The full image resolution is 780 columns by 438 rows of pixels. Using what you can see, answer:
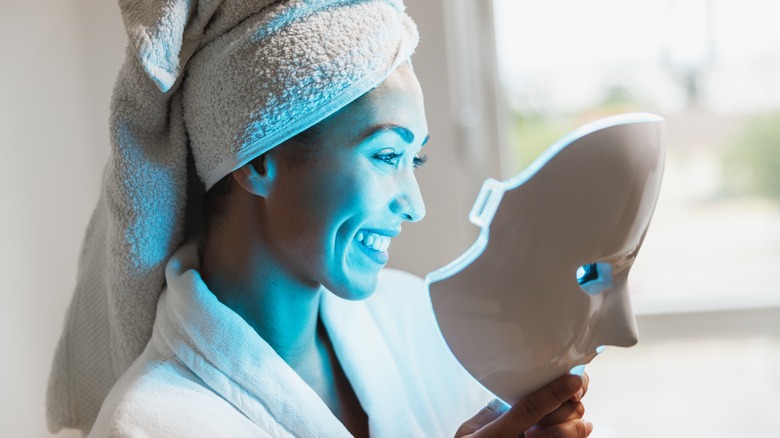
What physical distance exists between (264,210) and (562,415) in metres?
0.39

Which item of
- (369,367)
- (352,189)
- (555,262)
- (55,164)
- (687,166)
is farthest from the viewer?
(687,166)

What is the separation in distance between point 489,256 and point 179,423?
34cm

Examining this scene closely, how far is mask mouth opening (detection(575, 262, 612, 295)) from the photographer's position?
28.1 inches

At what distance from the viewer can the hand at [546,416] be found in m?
0.73

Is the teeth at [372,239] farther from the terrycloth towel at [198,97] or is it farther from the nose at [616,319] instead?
the nose at [616,319]

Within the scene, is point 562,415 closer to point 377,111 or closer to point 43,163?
point 377,111

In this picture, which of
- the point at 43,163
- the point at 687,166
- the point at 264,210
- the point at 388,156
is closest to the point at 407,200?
the point at 388,156

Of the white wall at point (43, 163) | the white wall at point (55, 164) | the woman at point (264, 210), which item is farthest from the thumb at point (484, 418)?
the white wall at point (43, 163)

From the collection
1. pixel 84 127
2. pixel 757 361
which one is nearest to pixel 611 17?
pixel 757 361

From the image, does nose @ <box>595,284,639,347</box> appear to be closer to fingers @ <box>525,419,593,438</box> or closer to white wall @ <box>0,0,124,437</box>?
fingers @ <box>525,419,593,438</box>

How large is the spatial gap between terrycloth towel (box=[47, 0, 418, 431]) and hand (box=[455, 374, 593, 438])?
1.15ft

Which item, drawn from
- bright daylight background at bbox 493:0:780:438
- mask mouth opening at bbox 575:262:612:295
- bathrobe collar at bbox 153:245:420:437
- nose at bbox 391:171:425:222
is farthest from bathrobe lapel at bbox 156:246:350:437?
bright daylight background at bbox 493:0:780:438

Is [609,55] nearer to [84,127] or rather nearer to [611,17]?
[611,17]

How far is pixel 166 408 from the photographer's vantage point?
0.76 m
